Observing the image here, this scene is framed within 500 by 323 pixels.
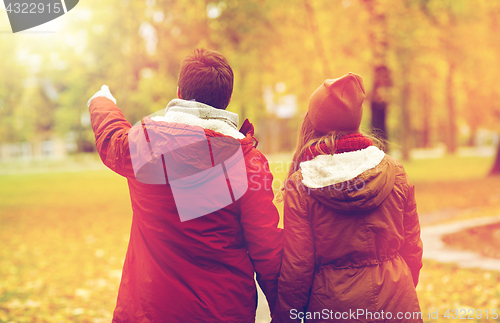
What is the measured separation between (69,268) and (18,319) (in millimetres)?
2105

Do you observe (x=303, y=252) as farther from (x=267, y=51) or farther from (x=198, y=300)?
(x=267, y=51)

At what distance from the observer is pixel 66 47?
11.3 m

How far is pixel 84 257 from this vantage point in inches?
271

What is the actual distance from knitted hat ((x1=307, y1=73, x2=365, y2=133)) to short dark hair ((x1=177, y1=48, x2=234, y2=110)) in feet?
1.58

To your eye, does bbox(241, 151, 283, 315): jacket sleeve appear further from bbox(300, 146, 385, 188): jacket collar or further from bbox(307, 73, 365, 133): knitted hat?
bbox(307, 73, 365, 133): knitted hat

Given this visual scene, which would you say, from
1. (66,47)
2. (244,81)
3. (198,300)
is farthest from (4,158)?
(198,300)

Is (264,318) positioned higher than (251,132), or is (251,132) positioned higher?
(251,132)

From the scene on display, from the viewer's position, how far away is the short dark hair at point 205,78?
1.84 meters

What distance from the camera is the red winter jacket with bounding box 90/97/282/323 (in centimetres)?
178

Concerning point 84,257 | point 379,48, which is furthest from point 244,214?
point 379,48

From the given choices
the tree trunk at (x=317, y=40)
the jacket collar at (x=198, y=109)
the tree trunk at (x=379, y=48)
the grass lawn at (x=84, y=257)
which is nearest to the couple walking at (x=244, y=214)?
the jacket collar at (x=198, y=109)

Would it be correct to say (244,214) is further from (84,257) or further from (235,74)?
(235,74)

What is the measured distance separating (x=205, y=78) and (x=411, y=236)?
1.35 metres

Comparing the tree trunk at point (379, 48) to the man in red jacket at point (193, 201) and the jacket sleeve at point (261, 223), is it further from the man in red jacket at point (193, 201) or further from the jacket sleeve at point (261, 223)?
the man in red jacket at point (193, 201)
